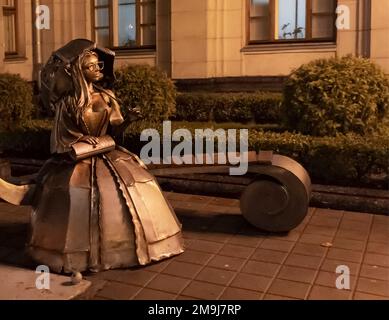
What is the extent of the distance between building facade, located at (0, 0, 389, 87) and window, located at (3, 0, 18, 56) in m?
1.99

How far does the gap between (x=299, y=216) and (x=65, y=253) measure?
8.82 feet

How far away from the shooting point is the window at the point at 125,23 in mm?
14500

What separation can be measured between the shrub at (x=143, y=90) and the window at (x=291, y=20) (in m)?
4.25

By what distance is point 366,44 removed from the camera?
12.0m

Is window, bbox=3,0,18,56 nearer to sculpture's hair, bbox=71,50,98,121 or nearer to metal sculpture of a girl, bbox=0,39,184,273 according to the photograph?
metal sculpture of a girl, bbox=0,39,184,273

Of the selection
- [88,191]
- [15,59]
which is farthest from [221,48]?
[88,191]

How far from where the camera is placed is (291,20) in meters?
13.0

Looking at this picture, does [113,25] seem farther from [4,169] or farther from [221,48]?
[4,169]

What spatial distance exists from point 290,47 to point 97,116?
877cm

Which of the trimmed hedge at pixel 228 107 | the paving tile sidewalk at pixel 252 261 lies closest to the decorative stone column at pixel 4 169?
the paving tile sidewalk at pixel 252 261

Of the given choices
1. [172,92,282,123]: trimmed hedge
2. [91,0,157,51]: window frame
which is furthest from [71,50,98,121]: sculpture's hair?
[91,0,157,51]: window frame

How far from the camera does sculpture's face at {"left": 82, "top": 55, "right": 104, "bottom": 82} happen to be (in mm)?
4871

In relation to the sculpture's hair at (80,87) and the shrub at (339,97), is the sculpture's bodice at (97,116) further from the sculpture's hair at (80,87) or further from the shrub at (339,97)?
the shrub at (339,97)

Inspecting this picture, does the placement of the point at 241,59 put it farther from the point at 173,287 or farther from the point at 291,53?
the point at 173,287
